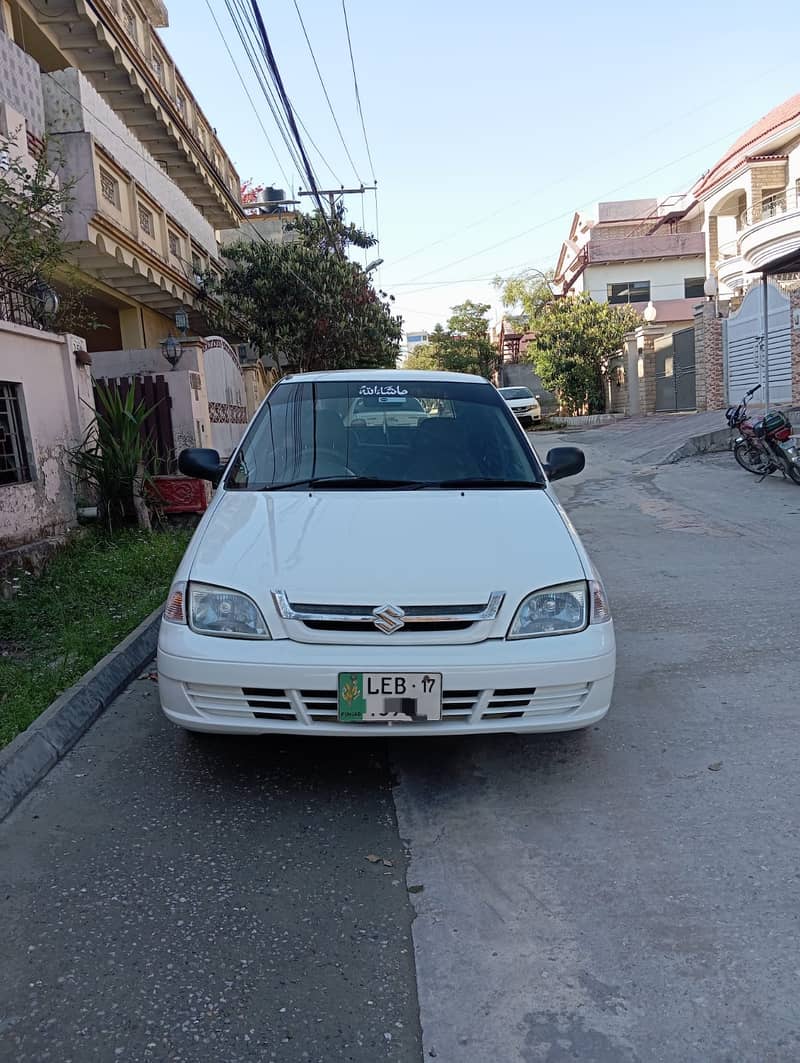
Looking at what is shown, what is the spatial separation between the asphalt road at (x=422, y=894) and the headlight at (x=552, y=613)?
2.18ft

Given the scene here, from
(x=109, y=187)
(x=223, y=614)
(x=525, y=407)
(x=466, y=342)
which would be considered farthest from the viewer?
(x=466, y=342)

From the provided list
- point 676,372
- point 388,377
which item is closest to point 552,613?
point 388,377

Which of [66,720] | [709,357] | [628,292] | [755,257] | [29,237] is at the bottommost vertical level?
[66,720]

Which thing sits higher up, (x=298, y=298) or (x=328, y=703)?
(x=298, y=298)

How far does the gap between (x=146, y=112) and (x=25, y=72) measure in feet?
15.7

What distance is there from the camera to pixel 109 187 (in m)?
13.1

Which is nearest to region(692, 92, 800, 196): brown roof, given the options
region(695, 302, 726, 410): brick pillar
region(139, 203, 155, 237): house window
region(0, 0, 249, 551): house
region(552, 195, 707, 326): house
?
region(552, 195, 707, 326): house

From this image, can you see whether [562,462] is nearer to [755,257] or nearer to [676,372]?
[676,372]

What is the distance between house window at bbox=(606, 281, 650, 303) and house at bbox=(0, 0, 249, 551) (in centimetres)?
2083

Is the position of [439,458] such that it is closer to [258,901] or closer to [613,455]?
[258,901]

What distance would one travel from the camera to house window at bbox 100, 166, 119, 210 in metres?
12.6

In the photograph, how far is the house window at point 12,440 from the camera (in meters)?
7.02

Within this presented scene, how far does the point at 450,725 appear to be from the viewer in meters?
2.95

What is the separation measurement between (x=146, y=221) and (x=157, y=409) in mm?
7084
